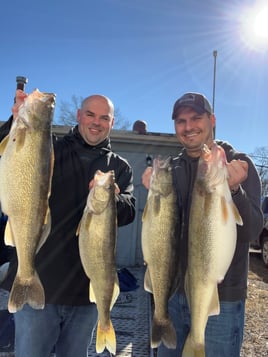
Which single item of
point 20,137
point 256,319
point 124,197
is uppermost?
point 20,137

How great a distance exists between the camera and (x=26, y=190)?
8.14ft

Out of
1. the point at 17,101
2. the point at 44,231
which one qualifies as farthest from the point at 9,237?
the point at 17,101

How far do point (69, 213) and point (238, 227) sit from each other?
1322 millimetres

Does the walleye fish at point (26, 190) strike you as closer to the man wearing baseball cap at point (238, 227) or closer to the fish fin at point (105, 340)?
the fish fin at point (105, 340)

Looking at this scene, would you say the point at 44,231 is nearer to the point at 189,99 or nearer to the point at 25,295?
the point at 25,295

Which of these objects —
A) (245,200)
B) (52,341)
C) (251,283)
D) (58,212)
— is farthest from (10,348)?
(251,283)

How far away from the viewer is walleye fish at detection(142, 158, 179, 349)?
2.63m

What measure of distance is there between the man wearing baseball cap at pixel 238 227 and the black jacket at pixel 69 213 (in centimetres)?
47

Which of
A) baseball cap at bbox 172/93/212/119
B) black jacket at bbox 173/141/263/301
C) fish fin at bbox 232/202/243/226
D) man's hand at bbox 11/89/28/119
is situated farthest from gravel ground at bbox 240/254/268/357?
man's hand at bbox 11/89/28/119

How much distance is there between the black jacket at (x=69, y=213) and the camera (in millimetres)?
2877

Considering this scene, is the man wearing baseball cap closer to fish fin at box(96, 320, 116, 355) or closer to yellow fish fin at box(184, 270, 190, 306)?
yellow fish fin at box(184, 270, 190, 306)

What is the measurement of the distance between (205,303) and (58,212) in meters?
1.33

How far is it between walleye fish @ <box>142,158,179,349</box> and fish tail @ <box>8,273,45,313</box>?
0.78 metres

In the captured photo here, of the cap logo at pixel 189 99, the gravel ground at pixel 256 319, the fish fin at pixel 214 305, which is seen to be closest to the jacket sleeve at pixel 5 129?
the cap logo at pixel 189 99
